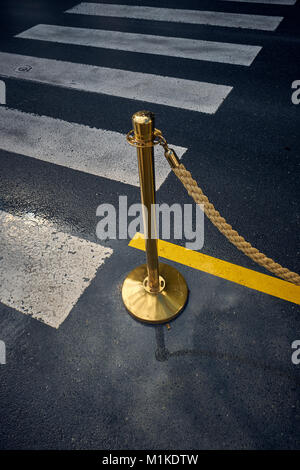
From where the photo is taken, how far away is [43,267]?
295 centimetres

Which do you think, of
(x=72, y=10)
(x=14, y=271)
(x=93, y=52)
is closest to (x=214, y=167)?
(x=14, y=271)

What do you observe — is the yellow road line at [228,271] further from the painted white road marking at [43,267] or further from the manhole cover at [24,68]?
the manhole cover at [24,68]

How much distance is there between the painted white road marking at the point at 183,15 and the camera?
6223 mm

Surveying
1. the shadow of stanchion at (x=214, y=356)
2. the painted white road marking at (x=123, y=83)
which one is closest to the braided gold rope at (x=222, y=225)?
the shadow of stanchion at (x=214, y=356)

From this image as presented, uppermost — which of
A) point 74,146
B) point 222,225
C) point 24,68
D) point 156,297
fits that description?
point 24,68

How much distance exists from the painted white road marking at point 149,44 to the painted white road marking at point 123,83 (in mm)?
827

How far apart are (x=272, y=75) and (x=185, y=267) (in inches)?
148

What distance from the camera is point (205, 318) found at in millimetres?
2572

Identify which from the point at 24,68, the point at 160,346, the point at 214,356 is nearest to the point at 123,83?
the point at 24,68

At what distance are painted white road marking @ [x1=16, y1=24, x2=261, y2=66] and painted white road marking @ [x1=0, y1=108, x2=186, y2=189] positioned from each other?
7.98 feet

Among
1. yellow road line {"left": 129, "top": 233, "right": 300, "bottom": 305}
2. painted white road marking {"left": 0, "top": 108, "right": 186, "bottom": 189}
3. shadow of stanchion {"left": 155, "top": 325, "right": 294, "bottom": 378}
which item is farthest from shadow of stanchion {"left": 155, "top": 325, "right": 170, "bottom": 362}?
painted white road marking {"left": 0, "top": 108, "right": 186, "bottom": 189}

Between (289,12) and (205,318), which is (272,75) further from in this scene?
(205,318)

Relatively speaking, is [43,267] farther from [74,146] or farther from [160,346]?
[74,146]

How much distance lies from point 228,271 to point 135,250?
872 mm
